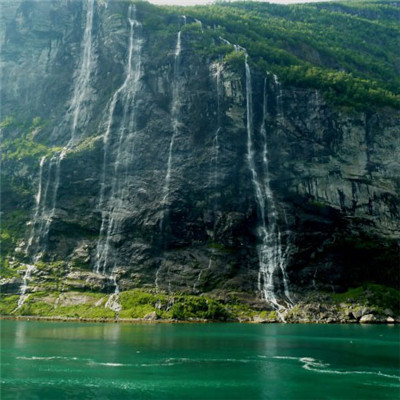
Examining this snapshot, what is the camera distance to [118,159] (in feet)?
245

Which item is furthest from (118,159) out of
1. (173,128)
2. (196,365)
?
(196,365)

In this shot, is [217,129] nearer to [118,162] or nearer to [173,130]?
[173,130]

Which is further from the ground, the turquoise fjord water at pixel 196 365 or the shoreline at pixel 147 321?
the shoreline at pixel 147 321

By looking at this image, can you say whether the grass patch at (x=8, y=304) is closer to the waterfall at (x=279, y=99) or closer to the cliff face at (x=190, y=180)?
Answer: the cliff face at (x=190, y=180)

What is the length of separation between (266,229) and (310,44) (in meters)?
55.3

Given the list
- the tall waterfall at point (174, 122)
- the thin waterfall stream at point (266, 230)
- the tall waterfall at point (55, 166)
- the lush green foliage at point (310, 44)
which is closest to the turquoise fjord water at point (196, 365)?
the thin waterfall stream at point (266, 230)

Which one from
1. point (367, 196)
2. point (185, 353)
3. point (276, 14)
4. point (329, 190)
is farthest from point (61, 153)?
point (276, 14)

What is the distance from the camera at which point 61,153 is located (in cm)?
7700

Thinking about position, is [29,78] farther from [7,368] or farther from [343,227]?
[7,368]

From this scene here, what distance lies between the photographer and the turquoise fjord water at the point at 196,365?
23047 millimetres

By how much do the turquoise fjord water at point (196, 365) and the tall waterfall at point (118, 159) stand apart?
76.3 feet

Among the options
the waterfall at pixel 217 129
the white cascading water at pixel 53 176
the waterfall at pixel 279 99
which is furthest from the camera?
the waterfall at pixel 279 99

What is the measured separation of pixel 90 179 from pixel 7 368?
158 ft

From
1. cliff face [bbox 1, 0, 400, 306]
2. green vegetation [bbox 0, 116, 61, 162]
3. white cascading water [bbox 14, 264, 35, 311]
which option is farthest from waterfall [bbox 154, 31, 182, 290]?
green vegetation [bbox 0, 116, 61, 162]
